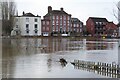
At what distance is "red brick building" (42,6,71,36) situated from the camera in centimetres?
12150

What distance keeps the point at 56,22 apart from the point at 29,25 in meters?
15.2

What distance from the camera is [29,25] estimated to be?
116 meters

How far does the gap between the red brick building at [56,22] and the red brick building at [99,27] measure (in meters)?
12.2

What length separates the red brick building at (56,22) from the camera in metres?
122

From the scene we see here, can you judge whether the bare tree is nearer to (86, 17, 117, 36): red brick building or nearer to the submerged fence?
the submerged fence

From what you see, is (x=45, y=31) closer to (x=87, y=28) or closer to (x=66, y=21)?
(x=66, y=21)

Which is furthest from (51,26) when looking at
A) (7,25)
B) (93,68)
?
(93,68)

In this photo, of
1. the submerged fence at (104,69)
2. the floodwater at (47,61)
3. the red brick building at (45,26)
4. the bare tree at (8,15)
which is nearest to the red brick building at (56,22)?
the red brick building at (45,26)

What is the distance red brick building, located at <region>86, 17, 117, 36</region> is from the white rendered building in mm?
27594

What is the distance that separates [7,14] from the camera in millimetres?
75875

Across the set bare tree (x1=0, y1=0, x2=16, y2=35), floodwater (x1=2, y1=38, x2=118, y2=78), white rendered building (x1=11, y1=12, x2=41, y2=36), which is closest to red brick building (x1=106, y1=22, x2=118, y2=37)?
white rendered building (x1=11, y1=12, x2=41, y2=36)

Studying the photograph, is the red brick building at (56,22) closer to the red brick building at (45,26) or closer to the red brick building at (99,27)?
the red brick building at (45,26)

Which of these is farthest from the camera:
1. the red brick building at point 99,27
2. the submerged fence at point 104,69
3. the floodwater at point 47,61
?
the red brick building at point 99,27

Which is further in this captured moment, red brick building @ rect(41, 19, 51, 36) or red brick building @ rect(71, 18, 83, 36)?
red brick building @ rect(71, 18, 83, 36)
